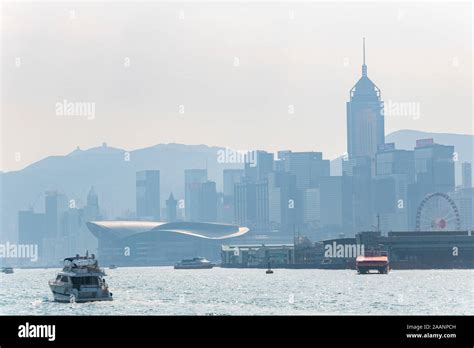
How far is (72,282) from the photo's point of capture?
12288 cm

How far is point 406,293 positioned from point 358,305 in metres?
27.9

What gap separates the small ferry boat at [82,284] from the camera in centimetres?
12081

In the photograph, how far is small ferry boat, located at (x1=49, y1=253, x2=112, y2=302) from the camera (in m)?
121

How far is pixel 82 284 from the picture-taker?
12219cm
